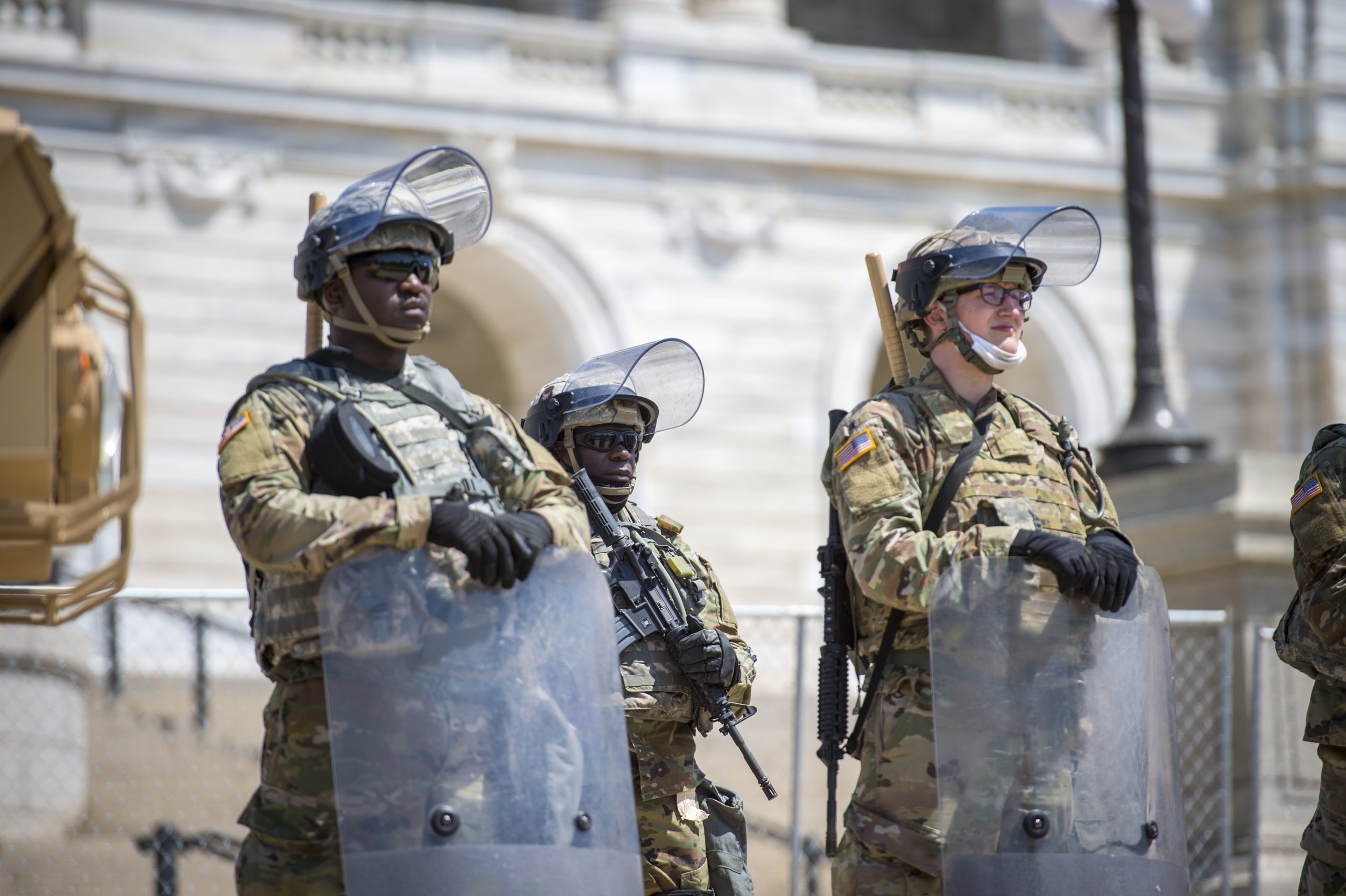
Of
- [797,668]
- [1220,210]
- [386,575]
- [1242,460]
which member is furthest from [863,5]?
[386,575]

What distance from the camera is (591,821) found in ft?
11.8

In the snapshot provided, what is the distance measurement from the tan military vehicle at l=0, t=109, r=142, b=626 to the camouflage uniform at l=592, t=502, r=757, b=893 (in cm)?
259

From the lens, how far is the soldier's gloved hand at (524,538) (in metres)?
3.60

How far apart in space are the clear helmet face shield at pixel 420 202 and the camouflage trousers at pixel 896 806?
4.98 ft

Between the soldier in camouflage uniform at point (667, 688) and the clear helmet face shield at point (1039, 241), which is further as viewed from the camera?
the soldier in camouflage uniform at point (667, 688)

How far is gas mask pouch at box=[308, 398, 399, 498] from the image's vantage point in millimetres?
3795

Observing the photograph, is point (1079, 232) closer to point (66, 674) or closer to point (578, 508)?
point (578, 508)

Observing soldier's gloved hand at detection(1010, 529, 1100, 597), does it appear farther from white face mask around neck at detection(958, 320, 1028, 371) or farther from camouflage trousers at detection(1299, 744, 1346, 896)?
camouflage trousers at detection(1299, 744, 1346, 896)

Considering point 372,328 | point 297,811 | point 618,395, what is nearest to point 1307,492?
point 618,395

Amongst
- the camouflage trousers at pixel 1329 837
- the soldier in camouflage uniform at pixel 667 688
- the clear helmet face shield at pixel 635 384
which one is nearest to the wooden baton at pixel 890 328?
the clear helmet face shield at pixel 635 384

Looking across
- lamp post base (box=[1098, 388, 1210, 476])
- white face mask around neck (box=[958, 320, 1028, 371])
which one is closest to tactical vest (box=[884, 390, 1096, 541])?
white face mask around neck (box=[958, 320, 1028, 371])

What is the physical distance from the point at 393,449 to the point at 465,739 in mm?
701

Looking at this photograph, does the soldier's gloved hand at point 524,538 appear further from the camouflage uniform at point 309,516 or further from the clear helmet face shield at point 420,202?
the clear helmet face shield at point 420,202

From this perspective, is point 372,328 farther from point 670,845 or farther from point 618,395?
point 670,845
